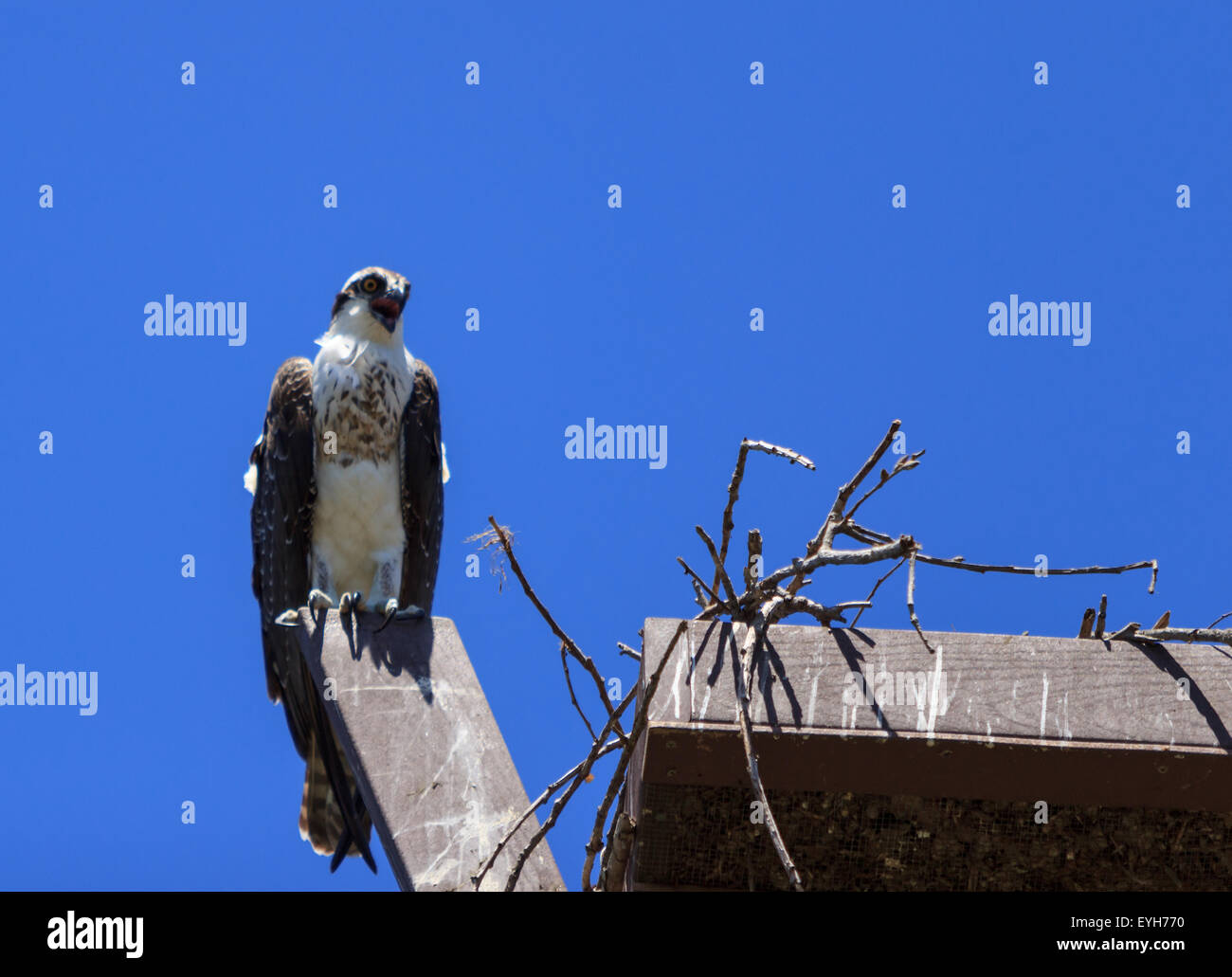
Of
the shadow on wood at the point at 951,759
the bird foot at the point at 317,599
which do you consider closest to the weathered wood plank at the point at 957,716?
the shadow on wood at the point at 951,759

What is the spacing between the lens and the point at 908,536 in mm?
2852

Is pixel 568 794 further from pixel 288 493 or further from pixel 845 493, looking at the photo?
pixel 288 493

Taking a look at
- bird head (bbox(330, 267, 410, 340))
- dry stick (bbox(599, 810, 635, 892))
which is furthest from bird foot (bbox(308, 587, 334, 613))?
dry stick (bbox(599, 810, 635, 892))

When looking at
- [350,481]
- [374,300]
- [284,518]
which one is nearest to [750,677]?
[350,481]

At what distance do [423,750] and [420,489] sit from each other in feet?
10.0

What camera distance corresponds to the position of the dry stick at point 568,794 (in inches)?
109

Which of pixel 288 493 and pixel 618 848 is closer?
pixel 618 848

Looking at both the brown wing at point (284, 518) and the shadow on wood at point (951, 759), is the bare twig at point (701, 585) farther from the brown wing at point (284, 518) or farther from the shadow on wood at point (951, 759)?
the brown wing at point (284, 518)

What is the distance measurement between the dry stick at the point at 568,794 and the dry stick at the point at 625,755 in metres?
0.01

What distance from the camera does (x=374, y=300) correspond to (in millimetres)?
6496

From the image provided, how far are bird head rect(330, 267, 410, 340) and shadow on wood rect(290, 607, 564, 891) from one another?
9.78 ft
